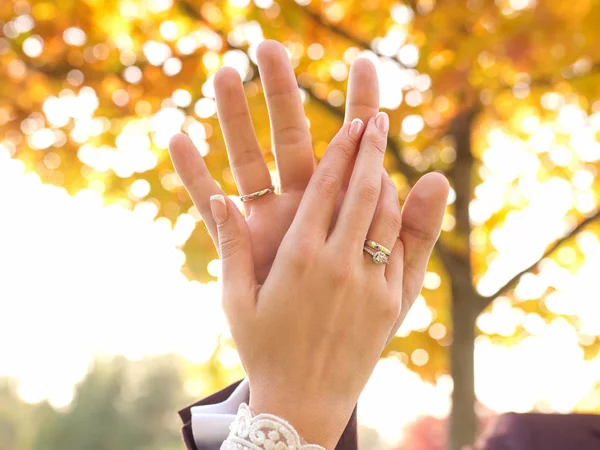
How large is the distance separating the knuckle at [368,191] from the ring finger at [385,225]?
7 cm

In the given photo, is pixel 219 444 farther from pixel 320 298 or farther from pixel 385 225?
pixel 385 225

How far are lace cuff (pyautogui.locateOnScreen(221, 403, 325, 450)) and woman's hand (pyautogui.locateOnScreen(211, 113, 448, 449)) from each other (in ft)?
0.08

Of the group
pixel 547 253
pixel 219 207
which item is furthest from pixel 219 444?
pixel 547 253

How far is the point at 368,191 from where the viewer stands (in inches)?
54.7

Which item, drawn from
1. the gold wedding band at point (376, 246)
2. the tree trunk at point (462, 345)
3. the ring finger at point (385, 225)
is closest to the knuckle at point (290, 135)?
the ring finger at point (385, 225)

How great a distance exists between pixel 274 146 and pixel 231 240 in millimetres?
317

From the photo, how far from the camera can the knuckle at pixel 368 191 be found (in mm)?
1381

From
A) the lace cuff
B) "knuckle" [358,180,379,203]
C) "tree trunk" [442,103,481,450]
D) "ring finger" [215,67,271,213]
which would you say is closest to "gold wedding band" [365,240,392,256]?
"knuckle" [358,180,379,203]

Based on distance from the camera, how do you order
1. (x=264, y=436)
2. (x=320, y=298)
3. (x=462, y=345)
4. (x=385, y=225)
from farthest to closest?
(x=462, y=345) < (x=385, y=225) < (x=320, y=298) < (x=264, y=436)

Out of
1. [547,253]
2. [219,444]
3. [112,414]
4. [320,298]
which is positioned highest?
[112,414]

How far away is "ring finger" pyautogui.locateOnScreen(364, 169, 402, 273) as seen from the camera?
1425 mm

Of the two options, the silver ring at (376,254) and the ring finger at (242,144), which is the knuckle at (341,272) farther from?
the ring finger at (242,144)

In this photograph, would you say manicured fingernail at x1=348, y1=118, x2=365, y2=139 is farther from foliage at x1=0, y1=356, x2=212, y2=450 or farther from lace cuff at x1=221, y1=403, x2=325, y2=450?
foliage at x1=0, y1=356, x2=212, y2=450

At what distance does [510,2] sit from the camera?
327cm
